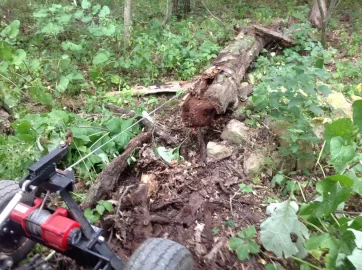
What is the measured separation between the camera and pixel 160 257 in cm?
215

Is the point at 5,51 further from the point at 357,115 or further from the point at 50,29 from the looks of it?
the point at 357,115

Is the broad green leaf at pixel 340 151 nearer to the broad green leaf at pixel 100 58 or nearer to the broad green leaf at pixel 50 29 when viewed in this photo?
the broad green leaf at pixel 100 58

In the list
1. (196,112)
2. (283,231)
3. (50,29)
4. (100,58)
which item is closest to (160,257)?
(283,231)

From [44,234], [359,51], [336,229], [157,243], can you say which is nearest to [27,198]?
[44,234]

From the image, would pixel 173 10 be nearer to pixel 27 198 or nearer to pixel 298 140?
pixel 298 140

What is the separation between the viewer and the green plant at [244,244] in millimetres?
2652

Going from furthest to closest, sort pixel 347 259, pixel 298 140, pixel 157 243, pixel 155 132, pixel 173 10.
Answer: pixel 173 10, pixel 155 132, pixel 298 140, pixel 347 259, pixel 157 243

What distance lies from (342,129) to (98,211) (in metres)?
→ 1.87

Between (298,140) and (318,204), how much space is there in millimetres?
1196

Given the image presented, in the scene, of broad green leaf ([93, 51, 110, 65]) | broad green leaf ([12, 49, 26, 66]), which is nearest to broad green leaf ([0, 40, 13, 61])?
broad green leaf ([12, 49, 26, 66])

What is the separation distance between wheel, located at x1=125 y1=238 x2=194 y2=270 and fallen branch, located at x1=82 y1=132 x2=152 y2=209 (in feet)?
3.23

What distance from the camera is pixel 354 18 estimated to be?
8078mm

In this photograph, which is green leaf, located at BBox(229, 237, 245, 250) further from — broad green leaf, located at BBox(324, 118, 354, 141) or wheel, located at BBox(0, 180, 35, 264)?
wheel, located at BBox(0, 180, 35, 264)

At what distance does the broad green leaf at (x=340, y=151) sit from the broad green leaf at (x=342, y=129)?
59 mm
